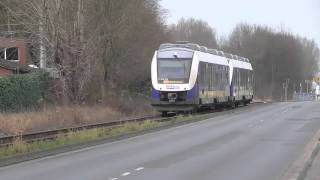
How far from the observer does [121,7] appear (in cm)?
4653

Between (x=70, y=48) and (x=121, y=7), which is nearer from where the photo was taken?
(x=70, y=48)

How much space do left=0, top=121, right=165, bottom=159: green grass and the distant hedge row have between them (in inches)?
412

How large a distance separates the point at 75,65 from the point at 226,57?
13905 mm

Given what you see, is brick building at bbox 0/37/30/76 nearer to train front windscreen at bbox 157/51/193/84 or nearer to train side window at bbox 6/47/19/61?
train side window at bbox 6/47/19/61

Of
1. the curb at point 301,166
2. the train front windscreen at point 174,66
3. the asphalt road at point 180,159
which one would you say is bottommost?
the asphalt road at point 180,159

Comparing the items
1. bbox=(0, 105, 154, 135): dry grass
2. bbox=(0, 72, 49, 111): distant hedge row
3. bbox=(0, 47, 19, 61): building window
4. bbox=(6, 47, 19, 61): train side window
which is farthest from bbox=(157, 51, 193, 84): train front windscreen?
bbox=(6, 47, 19, 61): train side window

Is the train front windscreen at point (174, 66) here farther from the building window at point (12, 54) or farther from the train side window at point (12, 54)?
the train side window at point (12, 54)

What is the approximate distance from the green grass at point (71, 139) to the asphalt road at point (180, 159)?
0.99 meters

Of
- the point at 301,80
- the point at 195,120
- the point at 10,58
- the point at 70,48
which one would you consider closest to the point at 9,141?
the point at 195,120

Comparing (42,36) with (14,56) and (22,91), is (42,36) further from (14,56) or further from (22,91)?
(14,56)

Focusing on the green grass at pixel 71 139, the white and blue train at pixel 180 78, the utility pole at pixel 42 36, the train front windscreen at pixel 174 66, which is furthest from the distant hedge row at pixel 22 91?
the green grass at pixel 71 139

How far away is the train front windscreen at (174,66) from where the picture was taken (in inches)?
1447

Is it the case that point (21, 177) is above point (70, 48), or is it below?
below

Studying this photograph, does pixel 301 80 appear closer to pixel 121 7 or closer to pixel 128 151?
pixel 121 7
